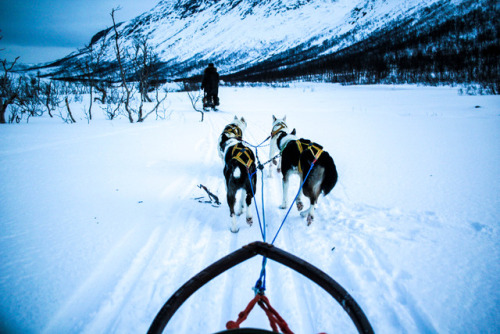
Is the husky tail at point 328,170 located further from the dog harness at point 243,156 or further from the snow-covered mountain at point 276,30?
the snow-covered mountain at point 276,30

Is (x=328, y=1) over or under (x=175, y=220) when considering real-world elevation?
over

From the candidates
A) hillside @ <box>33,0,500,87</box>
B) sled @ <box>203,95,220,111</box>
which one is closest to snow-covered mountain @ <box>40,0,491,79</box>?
hillside @ <box>33,0,500,87</box>

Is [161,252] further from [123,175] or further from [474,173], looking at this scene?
[474,173]

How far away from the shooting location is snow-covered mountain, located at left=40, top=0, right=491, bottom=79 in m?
66.4

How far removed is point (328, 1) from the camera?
135000mm

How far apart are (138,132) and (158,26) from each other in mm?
230099

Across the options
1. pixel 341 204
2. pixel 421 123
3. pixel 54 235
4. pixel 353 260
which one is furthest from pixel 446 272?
pixel 421 123

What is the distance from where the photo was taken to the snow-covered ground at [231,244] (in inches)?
64.9

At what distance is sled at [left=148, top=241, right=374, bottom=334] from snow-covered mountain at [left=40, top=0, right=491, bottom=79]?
47.8 metres

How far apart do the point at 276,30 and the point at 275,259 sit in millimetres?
139008

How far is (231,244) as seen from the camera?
2.42m

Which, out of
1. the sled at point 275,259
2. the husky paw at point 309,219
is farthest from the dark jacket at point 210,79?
the sled at point 275,259

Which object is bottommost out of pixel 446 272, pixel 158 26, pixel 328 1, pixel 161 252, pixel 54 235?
pixel 446 272

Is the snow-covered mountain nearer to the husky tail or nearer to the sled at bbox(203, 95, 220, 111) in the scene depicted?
the sled at bbox(203, 95, 220, 111)
